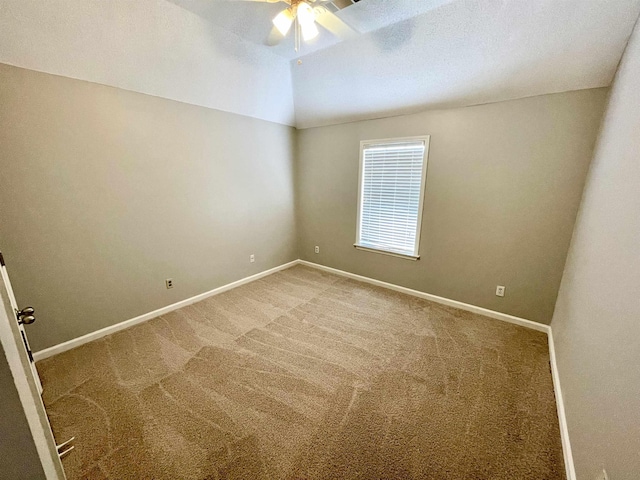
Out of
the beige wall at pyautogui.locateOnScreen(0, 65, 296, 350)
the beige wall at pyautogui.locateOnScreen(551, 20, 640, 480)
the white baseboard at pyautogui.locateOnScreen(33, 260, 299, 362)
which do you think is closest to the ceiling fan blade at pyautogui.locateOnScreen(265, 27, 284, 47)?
the beige wall at pyautogui.locateOnScreen(0, 65, 296, 350)

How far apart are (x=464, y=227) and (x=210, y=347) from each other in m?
2.93

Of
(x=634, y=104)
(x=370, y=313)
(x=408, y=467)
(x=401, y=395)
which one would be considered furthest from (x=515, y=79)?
(x=408, y=467)

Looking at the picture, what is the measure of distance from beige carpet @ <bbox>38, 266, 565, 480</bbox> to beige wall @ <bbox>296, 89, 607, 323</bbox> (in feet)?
1.69

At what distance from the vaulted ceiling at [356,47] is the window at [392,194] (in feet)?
1.65

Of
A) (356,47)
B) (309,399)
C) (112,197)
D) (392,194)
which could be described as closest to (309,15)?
(356,47)

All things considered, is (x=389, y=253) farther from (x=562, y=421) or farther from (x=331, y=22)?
(x=331, y=22)

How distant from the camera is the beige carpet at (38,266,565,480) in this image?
1.37 m

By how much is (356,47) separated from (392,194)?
1653mm

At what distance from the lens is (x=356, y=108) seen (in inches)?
125

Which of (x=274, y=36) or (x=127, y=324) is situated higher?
(x=274, y=36)

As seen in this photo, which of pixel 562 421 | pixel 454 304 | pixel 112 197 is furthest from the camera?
pixel 454 304

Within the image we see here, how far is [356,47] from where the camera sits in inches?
95.1

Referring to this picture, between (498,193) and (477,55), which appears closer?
(477,55)

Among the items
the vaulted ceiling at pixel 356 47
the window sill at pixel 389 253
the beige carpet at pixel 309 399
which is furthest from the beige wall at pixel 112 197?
the window sill at pixel 389 253
